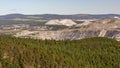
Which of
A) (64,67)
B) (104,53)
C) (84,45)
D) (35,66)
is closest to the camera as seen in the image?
(35,66)

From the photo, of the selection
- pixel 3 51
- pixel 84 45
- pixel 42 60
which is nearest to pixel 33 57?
pixel 42 60

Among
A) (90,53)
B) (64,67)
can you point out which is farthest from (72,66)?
(90,53)

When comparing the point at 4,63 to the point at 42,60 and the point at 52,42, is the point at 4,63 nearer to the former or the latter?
the point at 42,60

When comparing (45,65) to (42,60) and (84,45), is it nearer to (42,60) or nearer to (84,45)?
(42,60)

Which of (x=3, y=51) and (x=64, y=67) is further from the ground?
(x=3, y=51)

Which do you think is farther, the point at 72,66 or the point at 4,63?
the point at 72,66

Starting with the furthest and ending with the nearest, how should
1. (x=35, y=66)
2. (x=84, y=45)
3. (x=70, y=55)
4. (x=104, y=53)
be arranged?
(x=84, y=45) < (x=104, y=53) < (x=70, y=55) < (x=35, y=66)
